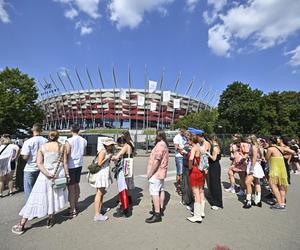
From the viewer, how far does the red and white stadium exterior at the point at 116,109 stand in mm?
71938

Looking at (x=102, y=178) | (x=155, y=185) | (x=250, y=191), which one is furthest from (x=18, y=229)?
(x=250, y=191)

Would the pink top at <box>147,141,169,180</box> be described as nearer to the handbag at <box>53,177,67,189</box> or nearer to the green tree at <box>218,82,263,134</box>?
the handbag at <box>53,177,67,189</box>

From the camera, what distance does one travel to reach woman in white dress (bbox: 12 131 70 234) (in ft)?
13.3

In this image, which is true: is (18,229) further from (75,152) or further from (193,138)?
(193,138)

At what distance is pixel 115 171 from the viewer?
5.28 m

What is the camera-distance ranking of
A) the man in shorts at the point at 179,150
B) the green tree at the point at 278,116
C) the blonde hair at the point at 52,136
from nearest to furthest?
the blonde hair at the point at 52,136, the man in shorts at the point at 179,150, the green tree at the point at 278,116

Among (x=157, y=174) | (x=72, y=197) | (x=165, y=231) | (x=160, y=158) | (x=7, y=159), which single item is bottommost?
(x=165, y=231)

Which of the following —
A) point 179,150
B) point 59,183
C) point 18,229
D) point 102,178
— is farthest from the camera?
point 179,150

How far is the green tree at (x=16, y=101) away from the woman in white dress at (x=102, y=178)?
26.7 m

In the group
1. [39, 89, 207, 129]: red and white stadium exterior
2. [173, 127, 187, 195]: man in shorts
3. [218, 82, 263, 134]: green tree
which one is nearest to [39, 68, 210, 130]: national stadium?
[39, 89, 207, 129]: red and white stadium exterior

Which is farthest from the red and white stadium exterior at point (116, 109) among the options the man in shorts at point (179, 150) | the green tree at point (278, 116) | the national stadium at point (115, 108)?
the man in shorts at point (179, 150)

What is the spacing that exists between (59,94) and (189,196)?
81025 mm

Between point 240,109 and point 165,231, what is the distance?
36995mm

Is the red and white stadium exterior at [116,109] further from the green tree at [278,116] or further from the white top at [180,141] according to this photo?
the white top at [180,141]
